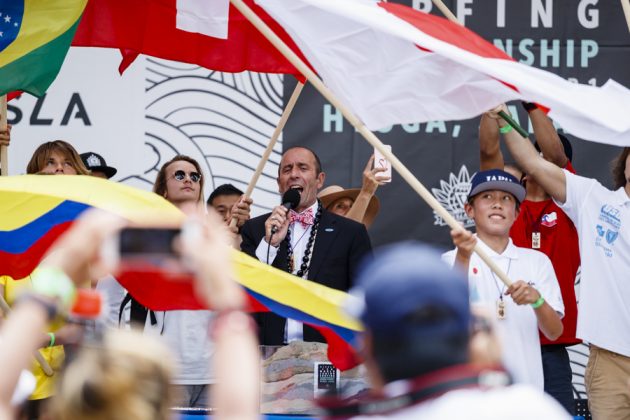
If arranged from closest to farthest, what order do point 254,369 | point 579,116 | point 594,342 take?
point 254,369 → point 579,116 → point 594,342

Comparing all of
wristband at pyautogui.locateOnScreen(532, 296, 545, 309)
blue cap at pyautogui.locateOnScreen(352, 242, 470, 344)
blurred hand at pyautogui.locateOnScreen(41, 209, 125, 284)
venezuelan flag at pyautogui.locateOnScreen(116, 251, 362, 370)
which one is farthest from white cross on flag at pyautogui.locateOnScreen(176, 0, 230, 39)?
blue cap at pyautogui.locateOnScreen(352, 242, 470, 344)

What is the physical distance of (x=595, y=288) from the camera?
584 centimetres

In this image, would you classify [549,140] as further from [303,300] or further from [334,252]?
[303,300]

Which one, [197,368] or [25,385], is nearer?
[25,385]

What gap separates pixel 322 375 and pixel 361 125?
4.11ft

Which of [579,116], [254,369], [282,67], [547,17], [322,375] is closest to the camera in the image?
[254,369]

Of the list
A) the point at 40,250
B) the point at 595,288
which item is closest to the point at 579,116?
the point at 595,288

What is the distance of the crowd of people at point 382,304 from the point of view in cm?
217

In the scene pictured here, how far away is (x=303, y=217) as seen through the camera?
261 inches

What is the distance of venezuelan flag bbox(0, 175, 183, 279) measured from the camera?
14.2 ft

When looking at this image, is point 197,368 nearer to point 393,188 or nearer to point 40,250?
point 40,250

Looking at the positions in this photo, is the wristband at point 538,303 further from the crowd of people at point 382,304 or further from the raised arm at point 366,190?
the raised arm at point 366,190

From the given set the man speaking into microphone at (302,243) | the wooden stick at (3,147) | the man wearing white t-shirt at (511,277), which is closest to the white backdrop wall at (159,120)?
the man speaking into microphone at (302,243)

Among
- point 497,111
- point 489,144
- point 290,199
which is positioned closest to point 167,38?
point 290,199
